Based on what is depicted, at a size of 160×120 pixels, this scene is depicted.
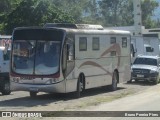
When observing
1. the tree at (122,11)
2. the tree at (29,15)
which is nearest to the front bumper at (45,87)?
the tree at (29,15)

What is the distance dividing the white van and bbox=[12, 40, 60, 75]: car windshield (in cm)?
156

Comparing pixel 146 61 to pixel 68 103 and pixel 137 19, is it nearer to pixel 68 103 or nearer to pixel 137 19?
pixel 68 103

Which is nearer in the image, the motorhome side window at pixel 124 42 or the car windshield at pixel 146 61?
the motorhome side window at pixel 124 42

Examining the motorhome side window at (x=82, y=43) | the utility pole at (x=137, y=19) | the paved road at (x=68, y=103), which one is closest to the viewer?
the paved road at (x=68, y=103)

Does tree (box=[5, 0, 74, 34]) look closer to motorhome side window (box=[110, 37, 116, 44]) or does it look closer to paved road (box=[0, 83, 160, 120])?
motorhome side window (box=[110, 37, 116, 44])

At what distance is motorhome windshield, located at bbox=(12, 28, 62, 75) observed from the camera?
1903 centimetres

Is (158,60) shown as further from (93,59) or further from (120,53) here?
(93,59)

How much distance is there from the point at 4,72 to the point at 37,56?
256 cm

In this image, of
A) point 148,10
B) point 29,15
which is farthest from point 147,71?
point 148,10

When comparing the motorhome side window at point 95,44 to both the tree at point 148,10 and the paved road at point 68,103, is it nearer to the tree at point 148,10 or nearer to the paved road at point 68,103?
the paved road at point 68,103

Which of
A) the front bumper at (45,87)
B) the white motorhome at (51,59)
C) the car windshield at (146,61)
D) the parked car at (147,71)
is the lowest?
the parked car at (147,71)

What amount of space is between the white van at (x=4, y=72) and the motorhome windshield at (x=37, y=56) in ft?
5.12

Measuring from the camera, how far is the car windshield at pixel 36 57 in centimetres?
1903

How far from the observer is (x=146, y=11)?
360ft
